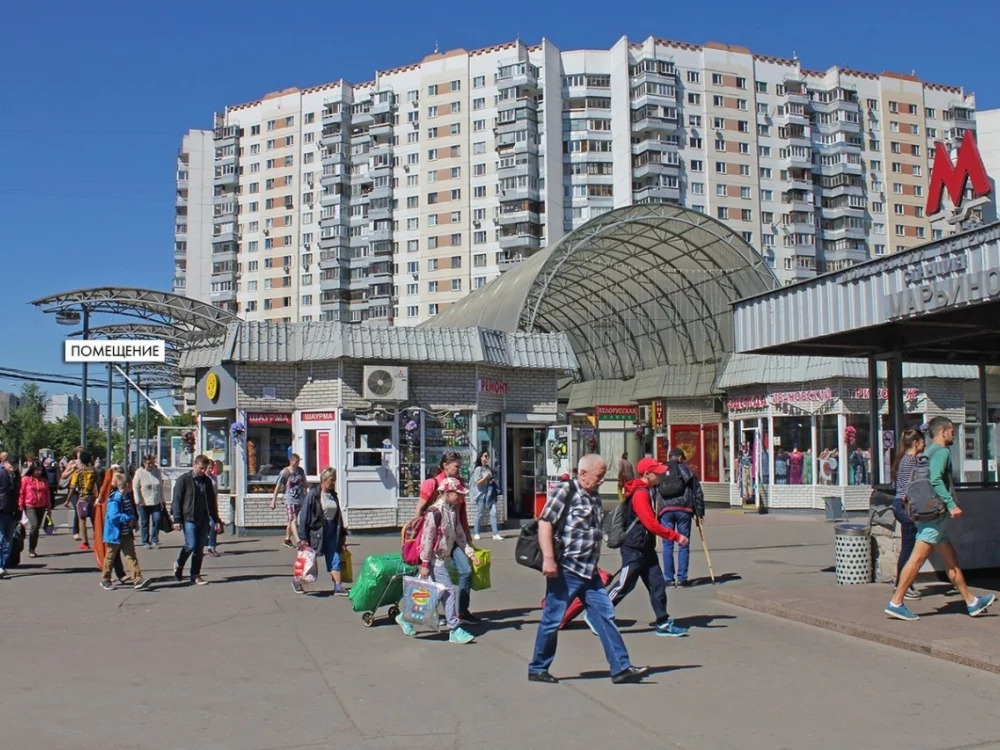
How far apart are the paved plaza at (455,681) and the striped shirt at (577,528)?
894 mm

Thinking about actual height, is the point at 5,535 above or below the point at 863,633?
above

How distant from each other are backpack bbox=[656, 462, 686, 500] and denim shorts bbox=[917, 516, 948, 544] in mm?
3300

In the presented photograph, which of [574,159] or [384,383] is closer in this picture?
[384,383]

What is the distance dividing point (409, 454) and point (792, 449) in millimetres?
11901

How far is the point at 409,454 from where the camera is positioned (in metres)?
20.8

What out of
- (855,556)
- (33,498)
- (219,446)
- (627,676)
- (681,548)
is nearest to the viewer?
(627,676)

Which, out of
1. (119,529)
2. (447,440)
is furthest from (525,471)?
(119,529)

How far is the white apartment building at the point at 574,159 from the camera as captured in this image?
8175 centimetres

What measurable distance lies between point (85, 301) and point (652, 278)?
20486 mm

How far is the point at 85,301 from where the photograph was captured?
26.5 m

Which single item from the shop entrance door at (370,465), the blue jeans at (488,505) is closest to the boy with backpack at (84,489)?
the shop entrance door at (370,465)

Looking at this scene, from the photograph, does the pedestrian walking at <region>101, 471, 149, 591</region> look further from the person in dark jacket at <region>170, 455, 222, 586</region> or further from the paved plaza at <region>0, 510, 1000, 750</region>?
the paved plaza at <region>0, 510, 1000, 750</region>

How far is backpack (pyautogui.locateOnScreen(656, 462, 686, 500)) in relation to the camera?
38.8 ft

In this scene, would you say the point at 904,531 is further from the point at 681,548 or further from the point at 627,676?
the point at 627,676
